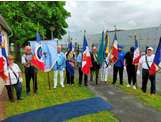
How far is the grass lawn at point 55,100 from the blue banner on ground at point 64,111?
0.37m

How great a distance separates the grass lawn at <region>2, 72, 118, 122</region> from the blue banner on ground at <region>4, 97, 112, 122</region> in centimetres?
37

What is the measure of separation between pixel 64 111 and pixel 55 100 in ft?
6.61

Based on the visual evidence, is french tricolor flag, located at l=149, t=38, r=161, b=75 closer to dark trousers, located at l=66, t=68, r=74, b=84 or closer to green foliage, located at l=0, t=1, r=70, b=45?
dark trousers, located at l=66, t=68, r=74, b=84

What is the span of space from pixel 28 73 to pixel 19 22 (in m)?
18.9

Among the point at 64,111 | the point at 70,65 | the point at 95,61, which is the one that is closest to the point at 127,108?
the point at 64,111

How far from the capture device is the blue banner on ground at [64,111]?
30.8 feet

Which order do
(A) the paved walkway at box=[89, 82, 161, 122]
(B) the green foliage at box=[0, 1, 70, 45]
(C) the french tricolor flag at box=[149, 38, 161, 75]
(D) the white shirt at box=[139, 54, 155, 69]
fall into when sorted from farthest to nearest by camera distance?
1. (B) the green foliage at box=[0, 1, 70, 45]
2. (D) the white shirt at box=[139, 54, 155, 69]
3. (C) the french tricolor flag at box=[149, 38, 161, 75]
4. (A) the paved walkway at box=[89, 82, 161, 122]

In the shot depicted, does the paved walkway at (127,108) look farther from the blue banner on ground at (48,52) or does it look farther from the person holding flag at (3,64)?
the person holding flag at (3,64)

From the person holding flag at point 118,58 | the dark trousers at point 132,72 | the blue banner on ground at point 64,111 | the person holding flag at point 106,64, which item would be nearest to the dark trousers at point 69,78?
the person holding flag at point 106,64

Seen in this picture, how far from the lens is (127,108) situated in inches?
422

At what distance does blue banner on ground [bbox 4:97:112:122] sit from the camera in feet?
30.8

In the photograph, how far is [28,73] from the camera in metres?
13.2

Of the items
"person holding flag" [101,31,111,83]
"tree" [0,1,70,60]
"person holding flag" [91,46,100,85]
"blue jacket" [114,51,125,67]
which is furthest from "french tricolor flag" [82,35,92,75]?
"tree" [0,1,70,60]

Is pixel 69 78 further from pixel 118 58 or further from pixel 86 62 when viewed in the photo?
pixel 118 58
